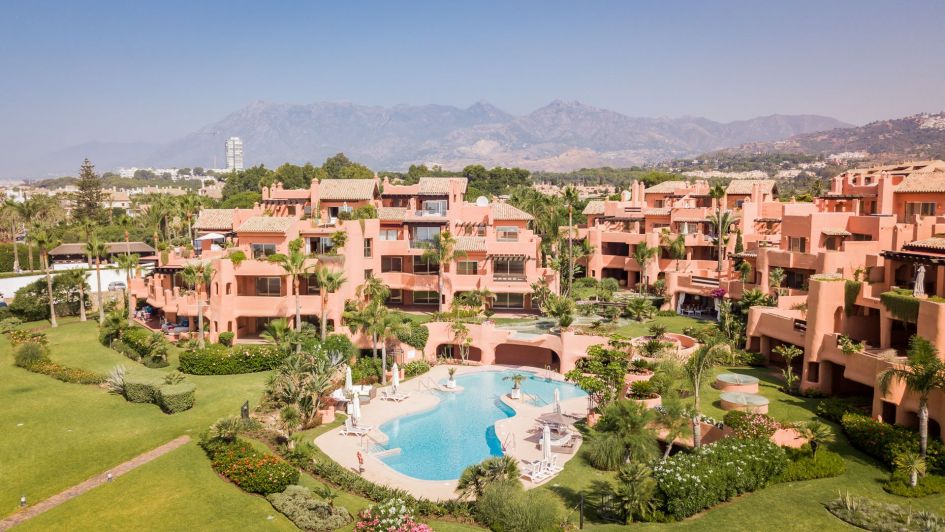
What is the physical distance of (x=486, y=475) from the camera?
24.0 m

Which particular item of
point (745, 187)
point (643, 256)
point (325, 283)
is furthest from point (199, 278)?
point (745, 187)

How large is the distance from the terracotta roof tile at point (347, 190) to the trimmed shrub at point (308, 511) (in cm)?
3754

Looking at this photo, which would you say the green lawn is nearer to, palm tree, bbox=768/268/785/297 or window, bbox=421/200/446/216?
palm tree, bbox=768/268/785/297

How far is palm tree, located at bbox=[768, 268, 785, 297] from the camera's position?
44.0 meters

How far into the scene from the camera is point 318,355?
1465 inches

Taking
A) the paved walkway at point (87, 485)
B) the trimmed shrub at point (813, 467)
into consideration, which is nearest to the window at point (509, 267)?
the paved walkway at point (87, 485)

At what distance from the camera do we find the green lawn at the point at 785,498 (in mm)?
21750

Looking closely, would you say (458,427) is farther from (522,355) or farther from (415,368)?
(522,355)

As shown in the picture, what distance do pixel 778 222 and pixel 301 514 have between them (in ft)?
167

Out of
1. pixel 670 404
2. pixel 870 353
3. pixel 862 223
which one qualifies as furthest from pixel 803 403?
pixel 862 223

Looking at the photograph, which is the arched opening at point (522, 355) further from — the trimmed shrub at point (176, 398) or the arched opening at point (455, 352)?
the trimmed shrub at point (176, 398)

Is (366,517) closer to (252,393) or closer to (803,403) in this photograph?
(252,393)

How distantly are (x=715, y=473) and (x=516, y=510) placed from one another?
7.57m

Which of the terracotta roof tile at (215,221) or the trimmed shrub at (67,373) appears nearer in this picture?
the trimmed shrub at (67,373)
